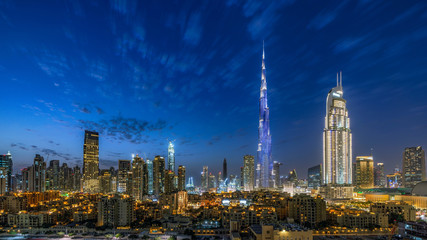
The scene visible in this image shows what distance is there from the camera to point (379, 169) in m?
137

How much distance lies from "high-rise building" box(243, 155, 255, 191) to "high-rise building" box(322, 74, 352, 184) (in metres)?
49.1

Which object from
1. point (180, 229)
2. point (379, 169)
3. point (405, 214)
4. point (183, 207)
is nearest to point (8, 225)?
point (180, 229)

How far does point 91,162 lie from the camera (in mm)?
109500

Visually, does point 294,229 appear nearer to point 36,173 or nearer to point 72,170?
point 36,173


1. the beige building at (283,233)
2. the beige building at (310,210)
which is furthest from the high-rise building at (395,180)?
the beige building at (283,233)

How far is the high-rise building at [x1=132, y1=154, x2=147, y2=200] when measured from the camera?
73.4 m

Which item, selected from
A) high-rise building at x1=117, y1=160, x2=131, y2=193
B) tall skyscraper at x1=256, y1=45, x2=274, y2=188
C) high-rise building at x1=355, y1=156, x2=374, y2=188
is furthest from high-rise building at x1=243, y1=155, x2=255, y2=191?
high-rise building at x1=117, y1=160, x2=131, y2=193

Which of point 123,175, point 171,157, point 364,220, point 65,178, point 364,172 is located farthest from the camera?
point 171,157

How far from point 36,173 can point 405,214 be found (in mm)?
74775

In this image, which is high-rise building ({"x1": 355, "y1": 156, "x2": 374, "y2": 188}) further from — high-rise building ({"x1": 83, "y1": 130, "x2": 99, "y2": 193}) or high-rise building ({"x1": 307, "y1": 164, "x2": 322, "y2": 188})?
high-rise building ({"x1": 83, "y1": 130, "x2": 99, "y2": 193})

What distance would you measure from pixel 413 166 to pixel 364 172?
47.8 feet

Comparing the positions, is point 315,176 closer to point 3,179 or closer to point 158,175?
point 158,175

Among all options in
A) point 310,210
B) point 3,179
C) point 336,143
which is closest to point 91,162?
point 3,179

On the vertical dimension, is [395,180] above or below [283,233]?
below
